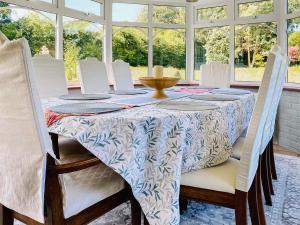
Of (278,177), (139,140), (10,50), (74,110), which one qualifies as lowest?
(278,177)

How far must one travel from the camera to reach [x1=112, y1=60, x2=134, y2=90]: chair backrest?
3.39m

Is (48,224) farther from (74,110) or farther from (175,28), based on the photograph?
(175,28)

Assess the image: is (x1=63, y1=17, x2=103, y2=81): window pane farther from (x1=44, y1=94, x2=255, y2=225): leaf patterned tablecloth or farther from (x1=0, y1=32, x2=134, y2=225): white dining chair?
(x1=0, y1=32, x2=134, y2=225): white dining chair

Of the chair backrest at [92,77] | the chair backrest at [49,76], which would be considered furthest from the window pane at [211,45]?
the chair backrest at [49,76]

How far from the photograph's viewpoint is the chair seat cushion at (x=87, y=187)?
1142 millimetres

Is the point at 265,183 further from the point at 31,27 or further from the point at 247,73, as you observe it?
the point at 31,27

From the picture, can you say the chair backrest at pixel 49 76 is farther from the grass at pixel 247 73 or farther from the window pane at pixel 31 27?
the grass at pixel 247 73

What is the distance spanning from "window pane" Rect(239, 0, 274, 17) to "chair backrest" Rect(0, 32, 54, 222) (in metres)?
4.35

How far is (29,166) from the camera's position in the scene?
1064 millimetres

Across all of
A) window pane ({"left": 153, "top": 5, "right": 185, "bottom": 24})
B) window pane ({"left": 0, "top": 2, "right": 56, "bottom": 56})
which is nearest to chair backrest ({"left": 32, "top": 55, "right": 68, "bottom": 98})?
window pane ({"left": 0, "top": 2, "right": 56, "bottom": 56})

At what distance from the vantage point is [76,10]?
4164 mm

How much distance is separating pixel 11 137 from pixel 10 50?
1.10ft

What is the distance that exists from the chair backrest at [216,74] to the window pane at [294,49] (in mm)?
1085

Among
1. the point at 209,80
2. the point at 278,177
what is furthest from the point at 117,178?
the point at 209,80
